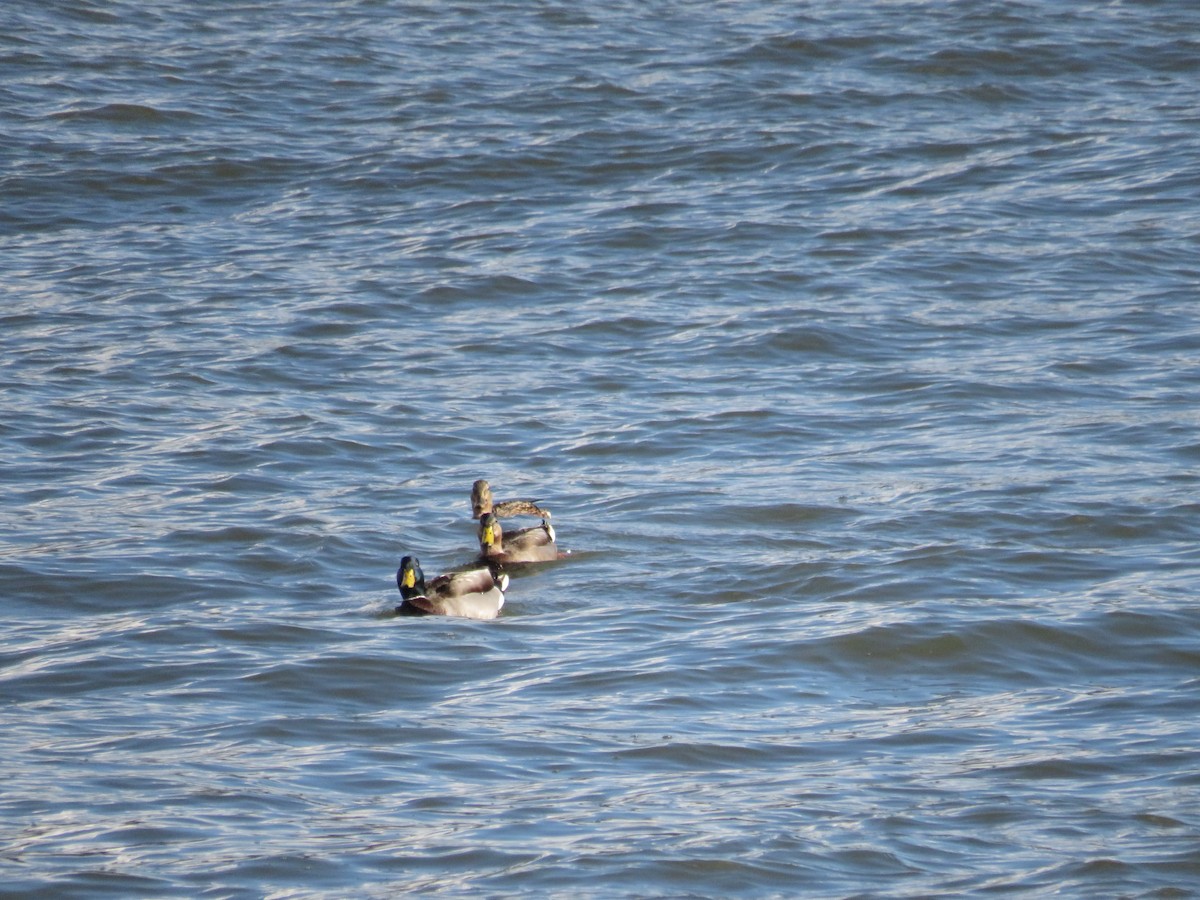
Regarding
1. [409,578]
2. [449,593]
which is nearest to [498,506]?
[449,593]

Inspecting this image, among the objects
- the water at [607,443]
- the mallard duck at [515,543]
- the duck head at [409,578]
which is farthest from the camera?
the mallard duck at [515,543]

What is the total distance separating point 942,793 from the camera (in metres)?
6.90

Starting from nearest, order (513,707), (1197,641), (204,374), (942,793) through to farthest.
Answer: (942,793), (513,707), (1197,641), (204,374)

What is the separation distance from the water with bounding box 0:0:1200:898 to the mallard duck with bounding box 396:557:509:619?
0.18 meters

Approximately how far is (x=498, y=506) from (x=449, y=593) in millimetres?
1378

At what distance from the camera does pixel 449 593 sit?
978cm

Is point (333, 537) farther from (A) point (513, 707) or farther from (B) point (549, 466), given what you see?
(A) point (513, 707)

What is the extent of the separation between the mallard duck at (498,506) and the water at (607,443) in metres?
0.45

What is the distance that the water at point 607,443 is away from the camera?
266 inches

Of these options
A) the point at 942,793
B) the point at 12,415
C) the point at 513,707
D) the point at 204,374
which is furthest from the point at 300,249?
the point at 942,793

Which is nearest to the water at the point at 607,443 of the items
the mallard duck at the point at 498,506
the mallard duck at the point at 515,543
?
the mallard duck at the point at 515,543

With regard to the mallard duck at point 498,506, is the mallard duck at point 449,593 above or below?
below

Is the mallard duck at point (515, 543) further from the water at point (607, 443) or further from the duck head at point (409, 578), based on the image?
the duck head at point (409, 578)

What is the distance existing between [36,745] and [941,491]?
6.26 meters
